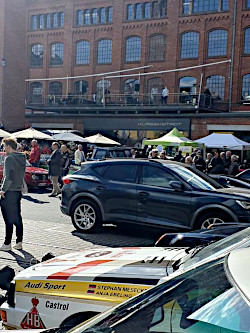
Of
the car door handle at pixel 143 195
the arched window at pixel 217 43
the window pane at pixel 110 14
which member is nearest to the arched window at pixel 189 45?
the arched window at pixel 217 43

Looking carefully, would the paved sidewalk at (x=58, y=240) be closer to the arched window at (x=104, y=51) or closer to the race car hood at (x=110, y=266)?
the race car hood at (x=110, y=266)

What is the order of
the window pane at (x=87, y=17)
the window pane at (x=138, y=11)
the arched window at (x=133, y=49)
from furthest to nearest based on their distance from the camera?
the window pane at (x=87, y=17) < the arched window at (x=133, y=49) < the window pane at (x=138, y=11)

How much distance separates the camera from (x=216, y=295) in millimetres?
2021

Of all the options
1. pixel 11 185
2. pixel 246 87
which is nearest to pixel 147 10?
pixel 246 87

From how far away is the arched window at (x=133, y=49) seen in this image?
40.5 metres

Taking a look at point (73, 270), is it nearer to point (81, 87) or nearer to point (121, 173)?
point (121, 173)

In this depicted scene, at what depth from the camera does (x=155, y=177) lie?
9000mm

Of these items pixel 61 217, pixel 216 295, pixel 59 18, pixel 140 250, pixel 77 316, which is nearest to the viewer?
pixel 216 295

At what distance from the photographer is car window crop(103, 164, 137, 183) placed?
9250 millimetres

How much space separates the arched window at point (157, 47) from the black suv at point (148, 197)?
31.2 metres

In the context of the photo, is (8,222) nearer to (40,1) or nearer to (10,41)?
(10,41)

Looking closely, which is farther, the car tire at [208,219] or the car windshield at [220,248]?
the car tire at [208,219]

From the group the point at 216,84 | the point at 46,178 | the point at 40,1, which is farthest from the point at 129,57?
the point at 46,178

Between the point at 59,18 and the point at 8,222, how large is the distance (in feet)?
134
